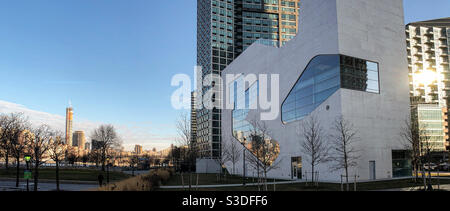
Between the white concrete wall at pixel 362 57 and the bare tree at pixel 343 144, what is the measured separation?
3.18ft

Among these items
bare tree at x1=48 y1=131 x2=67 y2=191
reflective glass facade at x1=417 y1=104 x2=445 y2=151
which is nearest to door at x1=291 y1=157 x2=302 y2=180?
bare tree at x1=48 y1=131 x2=67 y2=191

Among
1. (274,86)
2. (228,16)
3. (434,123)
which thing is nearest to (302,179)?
(274,86)

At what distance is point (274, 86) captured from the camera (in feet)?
173

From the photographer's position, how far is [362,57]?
39.9 m

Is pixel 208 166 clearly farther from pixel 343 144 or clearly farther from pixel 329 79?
pixel 343 144

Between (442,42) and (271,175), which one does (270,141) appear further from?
(442,42)

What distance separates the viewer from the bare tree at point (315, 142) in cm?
3856

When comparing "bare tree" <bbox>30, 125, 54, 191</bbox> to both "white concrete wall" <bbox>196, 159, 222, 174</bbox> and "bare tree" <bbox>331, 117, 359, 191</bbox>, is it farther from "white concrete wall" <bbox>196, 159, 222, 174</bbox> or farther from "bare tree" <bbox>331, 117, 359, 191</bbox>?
"white concrete wall" <bbox>196, 159, 222, 174</bbox>

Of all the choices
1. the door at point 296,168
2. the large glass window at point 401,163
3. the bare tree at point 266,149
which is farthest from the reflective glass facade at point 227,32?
the large glass window at point 401,163

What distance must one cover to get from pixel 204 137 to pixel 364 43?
7773cm

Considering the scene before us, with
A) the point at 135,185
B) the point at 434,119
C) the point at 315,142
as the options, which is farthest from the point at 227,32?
the point at 135,185

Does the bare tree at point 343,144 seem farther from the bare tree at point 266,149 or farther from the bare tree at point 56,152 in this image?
the bare tree at point 56,152

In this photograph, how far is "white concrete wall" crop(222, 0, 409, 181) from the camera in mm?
38469

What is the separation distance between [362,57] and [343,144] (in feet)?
37.6
